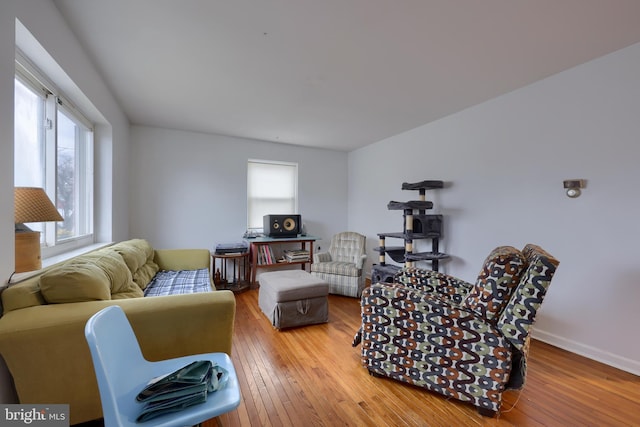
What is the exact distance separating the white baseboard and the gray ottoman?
2060 millimetres

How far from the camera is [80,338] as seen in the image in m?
1.21

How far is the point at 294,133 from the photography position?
400 cm

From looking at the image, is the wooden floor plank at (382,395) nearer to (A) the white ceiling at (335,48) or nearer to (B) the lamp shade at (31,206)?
(B) the lamp shade at (31,206)

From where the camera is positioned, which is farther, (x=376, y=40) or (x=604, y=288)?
(x=604, y=288)

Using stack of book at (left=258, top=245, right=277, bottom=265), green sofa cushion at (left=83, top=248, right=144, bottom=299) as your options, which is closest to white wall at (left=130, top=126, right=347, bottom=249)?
stack of book at (left=258, top=245, right=277, bottom=265)

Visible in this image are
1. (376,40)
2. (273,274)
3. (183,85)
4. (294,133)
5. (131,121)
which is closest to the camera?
(376,40)

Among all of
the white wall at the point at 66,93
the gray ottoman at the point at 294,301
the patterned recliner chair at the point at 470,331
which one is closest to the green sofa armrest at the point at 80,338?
the white wall at the point at 66,93

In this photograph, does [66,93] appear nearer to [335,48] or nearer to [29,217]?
[29,217]

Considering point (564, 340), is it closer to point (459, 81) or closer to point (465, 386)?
point (465, 386)

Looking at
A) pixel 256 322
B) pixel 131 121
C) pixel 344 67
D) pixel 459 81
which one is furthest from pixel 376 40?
pixel 131 121

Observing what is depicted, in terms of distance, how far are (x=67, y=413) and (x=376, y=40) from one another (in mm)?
2701

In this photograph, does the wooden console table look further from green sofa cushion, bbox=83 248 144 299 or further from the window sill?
green sofa cushion, bbox=83 248 144 299

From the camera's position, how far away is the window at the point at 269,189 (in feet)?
14.7

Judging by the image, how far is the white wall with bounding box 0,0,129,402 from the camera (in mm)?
1157
